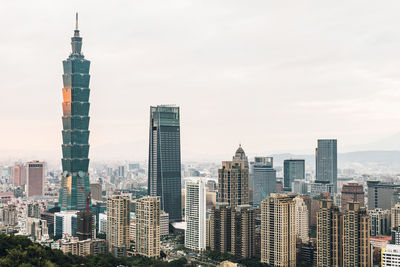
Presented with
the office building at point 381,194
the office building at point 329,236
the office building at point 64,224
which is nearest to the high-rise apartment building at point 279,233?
the office building at point 329,236

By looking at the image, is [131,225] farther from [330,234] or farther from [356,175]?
[356,175]

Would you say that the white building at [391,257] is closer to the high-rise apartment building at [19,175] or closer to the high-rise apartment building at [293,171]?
the high-rise apartment building at [293,171]

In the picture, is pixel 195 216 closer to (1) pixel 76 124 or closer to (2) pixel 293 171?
(1) pixel 76 124

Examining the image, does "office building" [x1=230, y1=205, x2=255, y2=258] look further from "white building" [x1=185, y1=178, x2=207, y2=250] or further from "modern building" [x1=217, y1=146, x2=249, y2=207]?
"modern building" [x1=217, y1=146, x2=249, y2=207]

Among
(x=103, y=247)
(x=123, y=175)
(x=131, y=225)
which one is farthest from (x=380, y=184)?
(x=123, y=175)

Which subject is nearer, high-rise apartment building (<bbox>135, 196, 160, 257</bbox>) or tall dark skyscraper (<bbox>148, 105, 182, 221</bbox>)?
high-rise apartment building (<bbox>135, 196, 160, 257</bbox>)

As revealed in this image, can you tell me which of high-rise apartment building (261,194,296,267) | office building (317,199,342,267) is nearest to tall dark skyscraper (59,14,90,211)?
high-rise apartment building (261,194,296,267)
